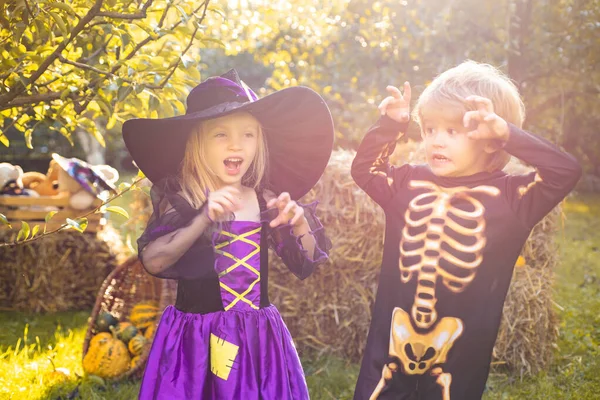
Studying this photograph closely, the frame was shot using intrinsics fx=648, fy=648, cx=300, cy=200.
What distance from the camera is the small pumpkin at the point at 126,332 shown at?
480 centimetres

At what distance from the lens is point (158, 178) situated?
2850mm

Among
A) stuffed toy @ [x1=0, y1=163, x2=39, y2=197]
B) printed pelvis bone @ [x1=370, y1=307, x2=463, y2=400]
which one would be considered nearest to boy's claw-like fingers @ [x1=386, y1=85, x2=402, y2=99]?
printed pelvis bone @ [x1=370, y1=307, x2=463, y2=400]

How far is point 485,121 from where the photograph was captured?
2473mm

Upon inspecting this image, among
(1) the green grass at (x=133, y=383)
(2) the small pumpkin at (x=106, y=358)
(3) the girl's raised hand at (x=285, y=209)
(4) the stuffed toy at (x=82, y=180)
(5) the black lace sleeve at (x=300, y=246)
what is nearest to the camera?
(3) the girl's raised hand at (x=285, y=209)

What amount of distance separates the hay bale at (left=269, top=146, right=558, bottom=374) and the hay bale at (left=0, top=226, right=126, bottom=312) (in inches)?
84.4

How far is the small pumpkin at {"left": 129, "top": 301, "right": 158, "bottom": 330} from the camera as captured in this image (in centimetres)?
500

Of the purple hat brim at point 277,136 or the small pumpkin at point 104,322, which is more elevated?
the purple hat brim at point 277,136

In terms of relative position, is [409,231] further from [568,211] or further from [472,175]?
[568,211]

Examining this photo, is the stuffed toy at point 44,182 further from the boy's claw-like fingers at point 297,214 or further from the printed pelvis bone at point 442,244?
the printed pelvis bone at point 442,244

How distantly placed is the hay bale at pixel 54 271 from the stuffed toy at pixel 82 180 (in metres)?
0.41

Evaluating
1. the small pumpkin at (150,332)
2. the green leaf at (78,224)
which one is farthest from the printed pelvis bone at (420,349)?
the small pumpkin at (150,332)

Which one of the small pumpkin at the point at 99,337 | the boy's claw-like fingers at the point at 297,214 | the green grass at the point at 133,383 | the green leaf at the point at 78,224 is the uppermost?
the boy's claw-like fingers at the point at 297,214

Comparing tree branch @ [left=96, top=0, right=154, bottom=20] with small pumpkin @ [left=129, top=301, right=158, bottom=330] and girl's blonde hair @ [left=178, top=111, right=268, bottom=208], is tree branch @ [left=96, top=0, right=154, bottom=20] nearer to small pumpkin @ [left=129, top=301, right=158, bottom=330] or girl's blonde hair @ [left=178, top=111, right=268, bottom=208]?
girl's blonde hair @ [left=178, top=111, right=268, bottom=208]

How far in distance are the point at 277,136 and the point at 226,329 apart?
2.87 feet
